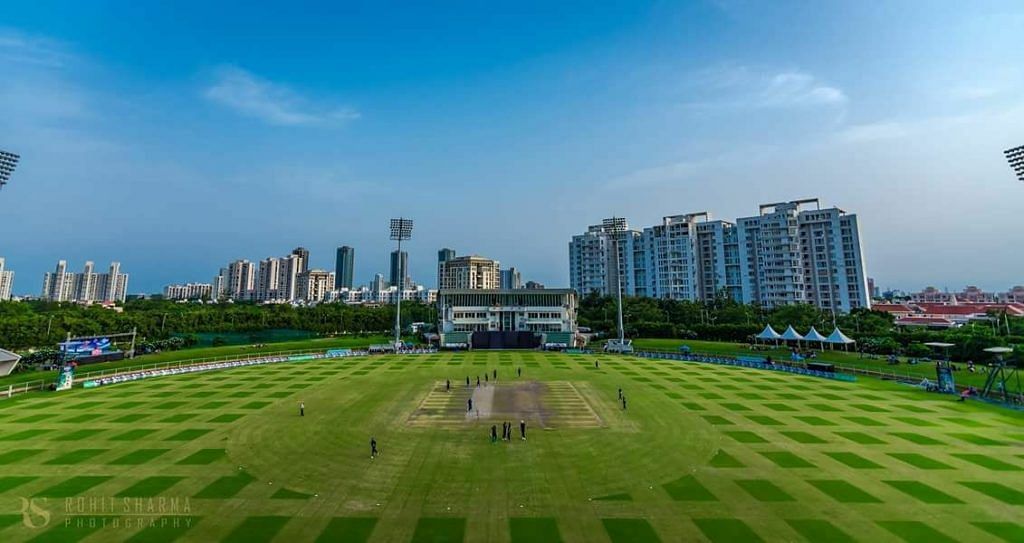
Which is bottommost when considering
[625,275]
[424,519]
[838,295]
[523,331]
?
[424,519]

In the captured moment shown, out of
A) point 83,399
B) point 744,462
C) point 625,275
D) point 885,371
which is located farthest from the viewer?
point 625,275

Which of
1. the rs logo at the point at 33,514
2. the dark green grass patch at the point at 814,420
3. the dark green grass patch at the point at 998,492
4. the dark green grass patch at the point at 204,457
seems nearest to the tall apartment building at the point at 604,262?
the dark green grass patch at the point at 814,420

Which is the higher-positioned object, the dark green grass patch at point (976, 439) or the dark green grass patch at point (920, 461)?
the dark green grass patch at point (976, 439)

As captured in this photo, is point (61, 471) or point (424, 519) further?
point (61, 471)

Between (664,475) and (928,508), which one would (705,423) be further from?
(928,508)

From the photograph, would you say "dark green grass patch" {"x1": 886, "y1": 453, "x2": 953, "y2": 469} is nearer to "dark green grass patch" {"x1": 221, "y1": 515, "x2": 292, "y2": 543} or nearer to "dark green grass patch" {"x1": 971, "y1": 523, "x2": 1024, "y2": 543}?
"dark green grass patch" {"x1": 971, "y1": 523, "x2": 1024, "y2": 543}

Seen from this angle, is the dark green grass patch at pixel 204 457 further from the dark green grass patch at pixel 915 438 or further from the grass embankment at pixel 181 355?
the dark green grass patch at pixel 915 438

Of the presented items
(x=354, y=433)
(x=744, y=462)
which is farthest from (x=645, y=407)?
(x=354, y=433)
